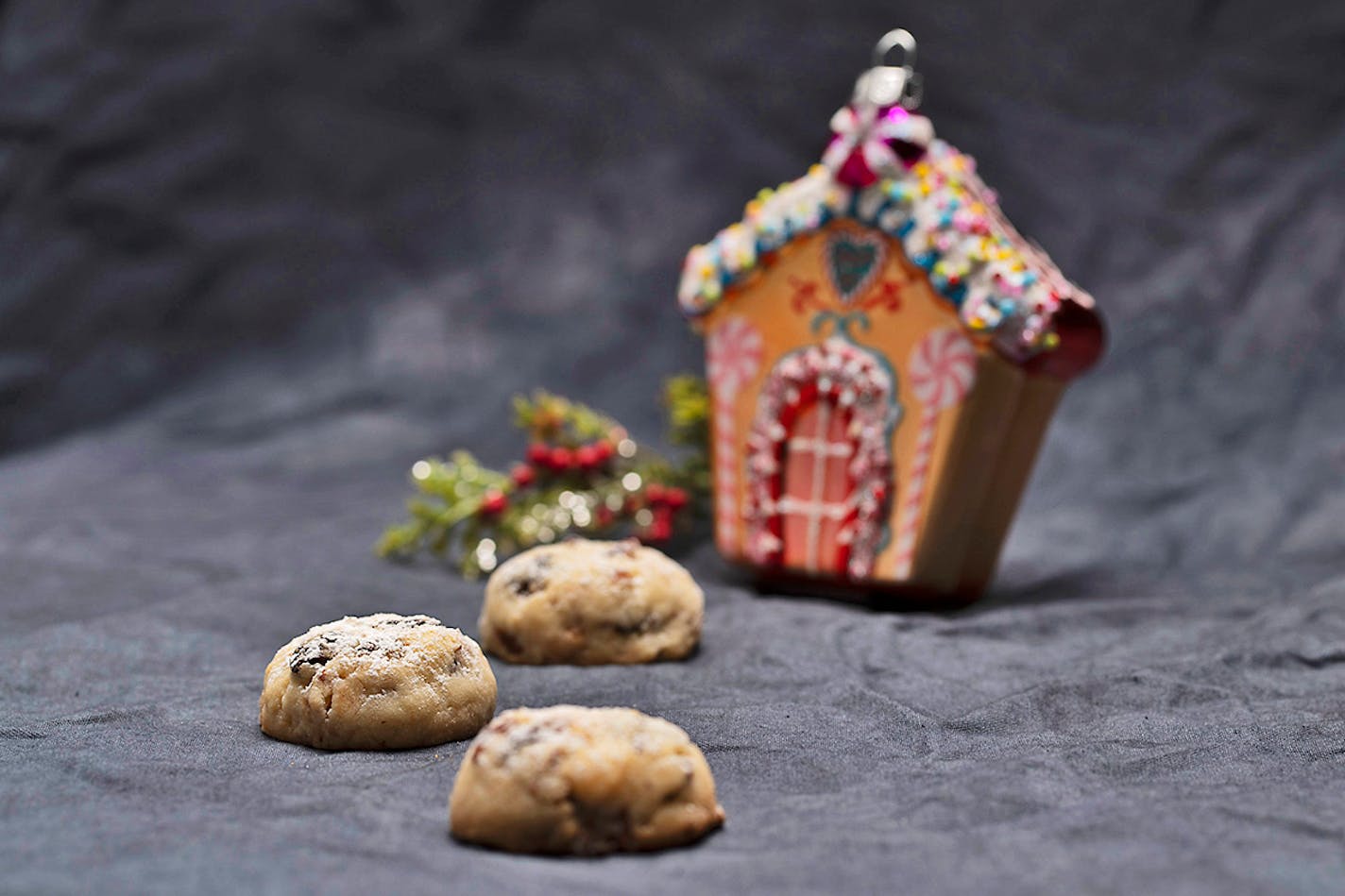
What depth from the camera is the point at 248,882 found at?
1.52 metres

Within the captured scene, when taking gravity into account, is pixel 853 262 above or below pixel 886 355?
above

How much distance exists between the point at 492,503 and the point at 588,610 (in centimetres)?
84

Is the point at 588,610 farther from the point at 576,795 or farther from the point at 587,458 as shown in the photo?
the point at 587,458

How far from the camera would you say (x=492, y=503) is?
10.6ft

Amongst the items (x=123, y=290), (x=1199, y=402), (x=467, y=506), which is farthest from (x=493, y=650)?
(x=123, y=290)

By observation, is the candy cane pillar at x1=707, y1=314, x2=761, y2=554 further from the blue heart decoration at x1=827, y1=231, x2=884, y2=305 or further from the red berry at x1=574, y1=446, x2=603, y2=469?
the red berry at x1=574, y1=446, x2=603, y2=469

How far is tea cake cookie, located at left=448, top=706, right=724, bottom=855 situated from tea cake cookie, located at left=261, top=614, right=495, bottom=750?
1.06 feet

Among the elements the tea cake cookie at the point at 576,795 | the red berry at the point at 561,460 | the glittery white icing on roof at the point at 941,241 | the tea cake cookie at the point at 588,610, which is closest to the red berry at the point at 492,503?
the red berry at the point at 561,460

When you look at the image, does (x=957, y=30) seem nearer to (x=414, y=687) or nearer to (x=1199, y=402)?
(x=1199, y=402)

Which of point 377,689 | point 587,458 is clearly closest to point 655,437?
point 587,458

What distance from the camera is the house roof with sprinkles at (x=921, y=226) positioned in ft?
9.00

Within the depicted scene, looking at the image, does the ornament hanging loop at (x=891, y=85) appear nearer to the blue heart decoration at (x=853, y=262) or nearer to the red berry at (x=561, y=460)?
the blue heart decoration at (x=853, y=262)

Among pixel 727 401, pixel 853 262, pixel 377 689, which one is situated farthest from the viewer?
pixel 727 401

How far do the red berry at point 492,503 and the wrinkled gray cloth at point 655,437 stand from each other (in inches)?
5.8
